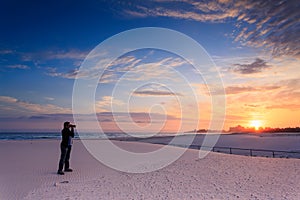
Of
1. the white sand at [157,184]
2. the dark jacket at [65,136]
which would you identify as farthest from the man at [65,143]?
the white sand at [157,184]

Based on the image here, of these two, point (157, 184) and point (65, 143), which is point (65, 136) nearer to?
point (65, 143)

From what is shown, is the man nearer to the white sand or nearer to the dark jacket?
the dark jacket

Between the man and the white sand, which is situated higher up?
the man

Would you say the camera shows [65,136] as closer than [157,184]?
No

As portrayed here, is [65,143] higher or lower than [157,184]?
higher

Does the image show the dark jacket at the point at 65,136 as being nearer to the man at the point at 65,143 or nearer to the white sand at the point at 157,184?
the man at the point at 65,143

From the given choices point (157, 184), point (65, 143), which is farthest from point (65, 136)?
point (157, 184)

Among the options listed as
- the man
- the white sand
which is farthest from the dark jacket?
the white sand

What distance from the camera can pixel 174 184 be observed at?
36.4 feet

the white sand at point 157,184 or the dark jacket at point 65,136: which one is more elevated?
the dark jacket at point 65,136

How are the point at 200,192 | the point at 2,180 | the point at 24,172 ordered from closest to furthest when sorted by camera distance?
the point at 200,192
the point at 2,180
the point at 24,172

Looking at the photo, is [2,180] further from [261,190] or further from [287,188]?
[287,188]

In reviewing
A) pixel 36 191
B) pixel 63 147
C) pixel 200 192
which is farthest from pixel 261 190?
pixel 63 147

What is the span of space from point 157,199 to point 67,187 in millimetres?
4013
